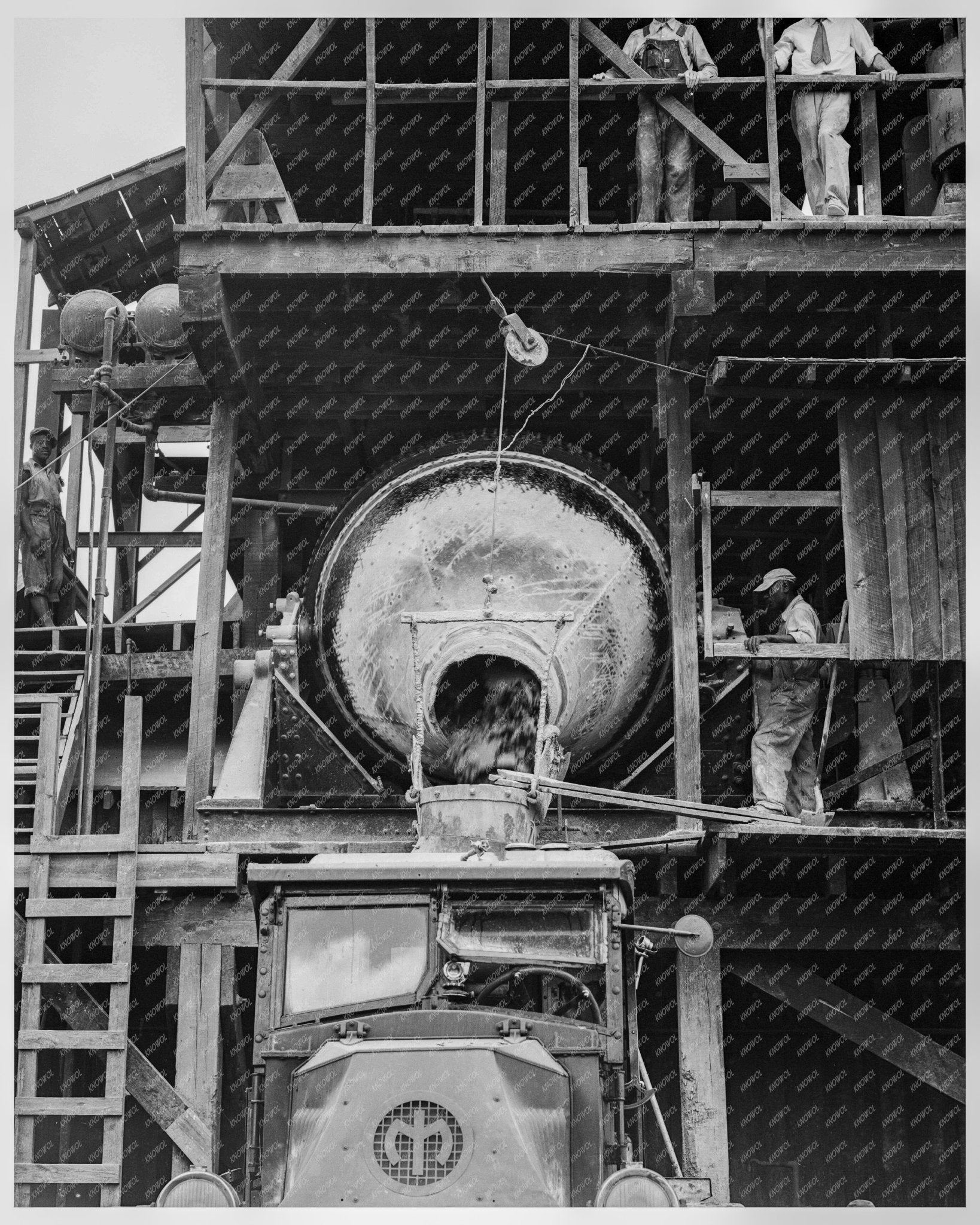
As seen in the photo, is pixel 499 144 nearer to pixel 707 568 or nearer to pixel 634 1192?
pixel 707 568

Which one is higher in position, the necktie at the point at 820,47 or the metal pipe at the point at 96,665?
the necktie at the point at 820,47

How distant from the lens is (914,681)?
40.4 feet

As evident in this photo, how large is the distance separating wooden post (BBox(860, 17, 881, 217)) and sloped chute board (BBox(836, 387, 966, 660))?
132cm

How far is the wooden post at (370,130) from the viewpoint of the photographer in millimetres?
12039

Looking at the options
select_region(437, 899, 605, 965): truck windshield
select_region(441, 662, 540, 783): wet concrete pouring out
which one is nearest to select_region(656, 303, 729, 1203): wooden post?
select_region(441, 662, 540, 783): wet concrete pouring out

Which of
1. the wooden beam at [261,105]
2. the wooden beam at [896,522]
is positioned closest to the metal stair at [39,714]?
the wooden beam at [261,105]

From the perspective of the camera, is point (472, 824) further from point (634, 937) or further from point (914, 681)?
point (914, 681)

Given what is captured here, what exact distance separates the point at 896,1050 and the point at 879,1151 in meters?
1.61

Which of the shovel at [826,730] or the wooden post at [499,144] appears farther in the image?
Result: the wooden post at [499,144]

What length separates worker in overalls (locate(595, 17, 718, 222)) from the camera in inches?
496

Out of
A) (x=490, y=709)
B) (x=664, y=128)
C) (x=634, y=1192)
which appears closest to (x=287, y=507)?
(x=490, y=709)

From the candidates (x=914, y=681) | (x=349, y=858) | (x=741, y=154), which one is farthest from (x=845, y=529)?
(x=349, y=858)

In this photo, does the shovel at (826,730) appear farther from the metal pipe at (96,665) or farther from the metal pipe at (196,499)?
the metal pipe at (96,665)

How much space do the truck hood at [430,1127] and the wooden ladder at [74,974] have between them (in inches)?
132
